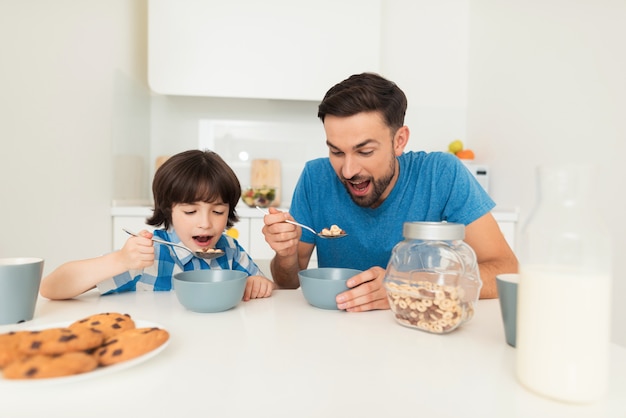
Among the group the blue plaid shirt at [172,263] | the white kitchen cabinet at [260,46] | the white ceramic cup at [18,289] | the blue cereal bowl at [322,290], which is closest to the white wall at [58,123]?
the white kitchen cabinet at [260,46]

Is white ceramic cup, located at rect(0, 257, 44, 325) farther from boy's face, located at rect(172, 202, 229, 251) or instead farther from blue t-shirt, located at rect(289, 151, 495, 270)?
blue t-shirt, located at rect(289, 151, 495, 270)

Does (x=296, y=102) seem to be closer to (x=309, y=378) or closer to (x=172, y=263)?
(x=172, y=263)

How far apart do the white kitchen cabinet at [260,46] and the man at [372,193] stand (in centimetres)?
111

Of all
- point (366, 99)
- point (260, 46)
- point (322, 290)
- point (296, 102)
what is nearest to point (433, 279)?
point (322, 290)

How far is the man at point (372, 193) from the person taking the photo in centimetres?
124

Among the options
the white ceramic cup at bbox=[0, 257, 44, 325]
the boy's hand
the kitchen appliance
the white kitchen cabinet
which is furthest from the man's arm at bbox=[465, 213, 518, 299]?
the white kitchen cabinet

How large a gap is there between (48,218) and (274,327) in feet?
5.36

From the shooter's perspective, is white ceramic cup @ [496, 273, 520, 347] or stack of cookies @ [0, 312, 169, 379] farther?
white ceramic cup @ [496, 273, 520, 347]

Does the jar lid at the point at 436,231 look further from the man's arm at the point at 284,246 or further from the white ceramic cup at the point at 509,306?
the man's arm at the point at 284,246

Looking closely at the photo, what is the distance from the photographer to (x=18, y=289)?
0.72 metres

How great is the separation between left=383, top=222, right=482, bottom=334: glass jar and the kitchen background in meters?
1.14

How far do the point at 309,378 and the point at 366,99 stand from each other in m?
0.88

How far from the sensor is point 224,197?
1246 millimetres

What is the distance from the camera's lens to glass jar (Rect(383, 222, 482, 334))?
0.70 metres
